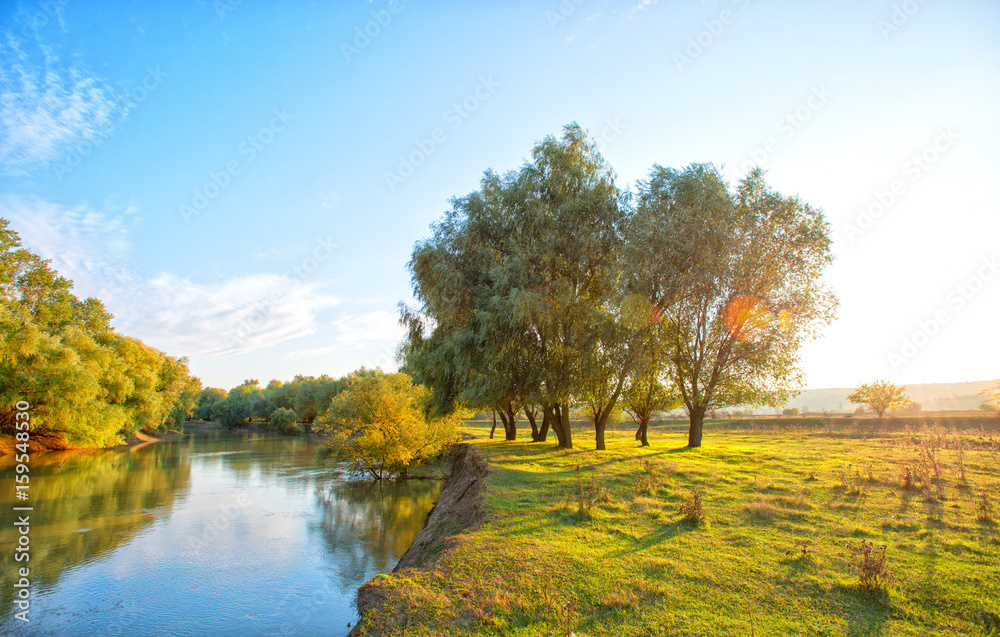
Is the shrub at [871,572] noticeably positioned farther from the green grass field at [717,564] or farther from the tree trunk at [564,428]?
the tree trunk at [564,428]

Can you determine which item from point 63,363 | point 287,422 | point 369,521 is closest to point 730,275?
point 369,521

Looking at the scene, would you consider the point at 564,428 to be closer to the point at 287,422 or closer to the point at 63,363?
the point at 63,363

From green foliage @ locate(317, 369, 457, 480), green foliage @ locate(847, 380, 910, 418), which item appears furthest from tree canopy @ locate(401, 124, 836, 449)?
green foliage @ locate(847, 380, 910, 418)

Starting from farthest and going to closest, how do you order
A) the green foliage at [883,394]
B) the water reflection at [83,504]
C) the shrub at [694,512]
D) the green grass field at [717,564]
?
the green foliage at [883,394] < the water reflection at [83,504] < the shrub at [694,512] < the green grass field at [717,564]

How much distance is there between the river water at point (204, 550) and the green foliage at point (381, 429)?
169 centimetres

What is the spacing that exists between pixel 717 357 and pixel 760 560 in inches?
645

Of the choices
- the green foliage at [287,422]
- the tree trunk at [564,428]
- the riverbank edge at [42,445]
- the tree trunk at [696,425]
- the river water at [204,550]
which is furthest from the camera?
the green foliage at [287,422]

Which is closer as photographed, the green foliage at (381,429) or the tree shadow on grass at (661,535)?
the tree shadow on grass at (661,535)

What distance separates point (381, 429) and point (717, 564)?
22.6 m

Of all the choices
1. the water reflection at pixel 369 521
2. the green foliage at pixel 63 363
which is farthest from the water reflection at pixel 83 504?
the water reflection at pixel 369 521

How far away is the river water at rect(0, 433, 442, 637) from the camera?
9.80m

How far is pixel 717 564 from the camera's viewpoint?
6.96 meters

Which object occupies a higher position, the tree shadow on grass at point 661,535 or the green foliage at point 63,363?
the green foliage at point 63,363

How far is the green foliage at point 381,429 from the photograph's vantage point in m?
26.9
